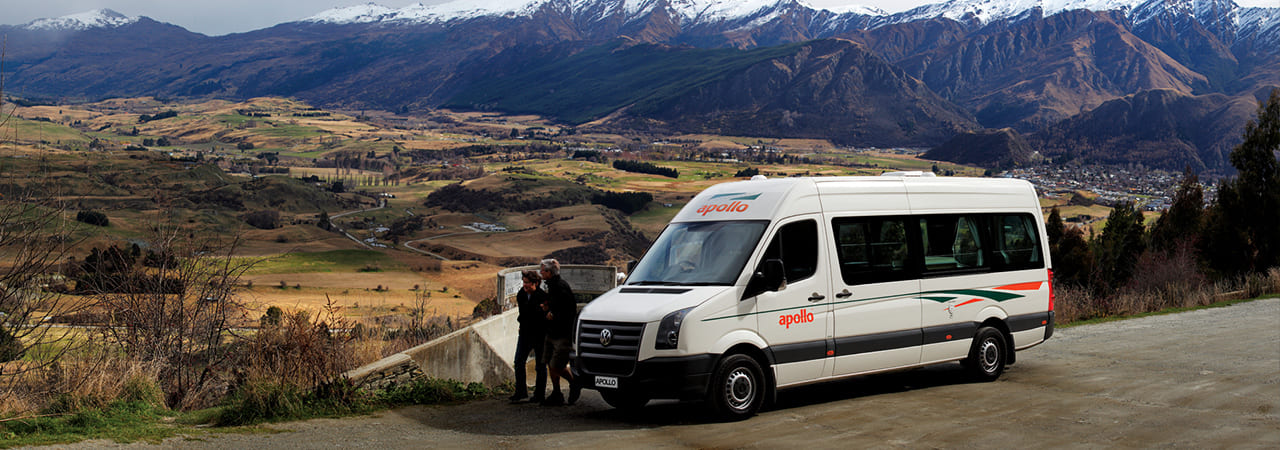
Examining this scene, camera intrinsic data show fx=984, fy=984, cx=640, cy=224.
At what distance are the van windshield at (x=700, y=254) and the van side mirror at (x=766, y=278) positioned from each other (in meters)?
0.20

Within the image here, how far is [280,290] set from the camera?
7269 centimetres

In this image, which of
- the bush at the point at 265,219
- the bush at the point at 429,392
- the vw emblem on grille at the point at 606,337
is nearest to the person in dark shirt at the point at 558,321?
the vw emblem on grille at the point at 606,337

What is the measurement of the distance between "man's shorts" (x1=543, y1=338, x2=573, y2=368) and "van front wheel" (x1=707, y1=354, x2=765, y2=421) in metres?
2.24

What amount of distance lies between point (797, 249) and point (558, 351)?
314 cm

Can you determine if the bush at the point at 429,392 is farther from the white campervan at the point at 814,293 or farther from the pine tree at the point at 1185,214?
the pine tree at the point at 1185,214

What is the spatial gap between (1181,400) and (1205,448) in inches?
101

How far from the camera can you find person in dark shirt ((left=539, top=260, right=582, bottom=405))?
459 inches

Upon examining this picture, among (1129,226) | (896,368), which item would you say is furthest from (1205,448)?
(1129,226)

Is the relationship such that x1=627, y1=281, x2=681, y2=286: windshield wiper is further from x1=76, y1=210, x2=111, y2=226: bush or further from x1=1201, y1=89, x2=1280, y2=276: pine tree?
x1=1201, y1=89, x2=1280, y2=276: pine tree

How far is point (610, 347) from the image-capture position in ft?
34.3

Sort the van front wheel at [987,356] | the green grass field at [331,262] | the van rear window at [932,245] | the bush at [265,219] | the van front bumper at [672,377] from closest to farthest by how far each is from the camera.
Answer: the van front bumper at [672,377] < the van rear window at [932,245] < the van front wheel at [987,356] < the green grass field at [331,262] < the bush at [265,219]

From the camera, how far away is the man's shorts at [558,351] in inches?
468

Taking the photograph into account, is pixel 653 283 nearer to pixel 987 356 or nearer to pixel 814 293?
pixel 814 293

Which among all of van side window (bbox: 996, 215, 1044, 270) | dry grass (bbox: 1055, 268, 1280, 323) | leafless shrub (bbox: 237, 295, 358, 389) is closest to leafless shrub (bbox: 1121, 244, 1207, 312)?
dry grass (bbox: 1055, 268, 1280, 323)
